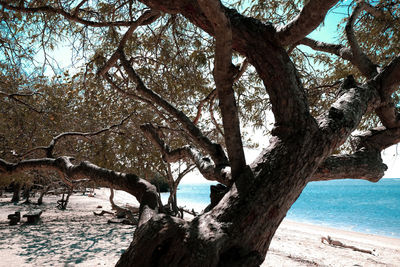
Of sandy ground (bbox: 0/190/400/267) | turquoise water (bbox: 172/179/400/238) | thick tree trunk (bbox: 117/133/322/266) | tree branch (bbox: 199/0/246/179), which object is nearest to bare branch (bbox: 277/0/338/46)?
tree branch (bbox: 199/0/246/179)

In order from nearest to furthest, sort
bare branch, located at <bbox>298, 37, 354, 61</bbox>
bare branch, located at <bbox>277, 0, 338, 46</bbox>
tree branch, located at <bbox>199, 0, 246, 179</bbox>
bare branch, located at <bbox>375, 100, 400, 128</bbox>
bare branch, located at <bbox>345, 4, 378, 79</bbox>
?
tree branch, located at <bbox>199, 0, 246, 179</bbox> < bare branch, located at <bbox>277, 0, 338, 46</bbox> < bare branch, located at <bbox>375, 100, 400, 128</bbox> < bare branch, located at <bbox>345, 4, 378, 79</bbox> < bare branch, located at <bbox>298, 37, 354, 61</bbox>

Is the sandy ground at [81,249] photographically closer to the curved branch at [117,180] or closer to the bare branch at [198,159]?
the curved branch at [117,180]

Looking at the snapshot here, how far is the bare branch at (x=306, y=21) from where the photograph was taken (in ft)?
5.85

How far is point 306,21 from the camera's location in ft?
6.20

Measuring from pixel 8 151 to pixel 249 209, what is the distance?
7790 millimetres

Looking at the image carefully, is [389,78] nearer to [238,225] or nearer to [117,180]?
[238,225]

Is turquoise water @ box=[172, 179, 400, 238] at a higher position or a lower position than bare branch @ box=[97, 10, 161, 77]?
lower

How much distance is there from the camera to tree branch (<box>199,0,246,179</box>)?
1.56 meters

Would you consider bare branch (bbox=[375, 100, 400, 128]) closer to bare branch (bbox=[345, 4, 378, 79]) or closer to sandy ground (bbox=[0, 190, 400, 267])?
bare branch (bbox=[345, 4, 378, 79])

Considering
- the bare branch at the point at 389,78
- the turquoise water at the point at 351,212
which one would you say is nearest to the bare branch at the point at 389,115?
the bare branch at the point at 389,78

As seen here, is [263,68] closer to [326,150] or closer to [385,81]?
[326,150]

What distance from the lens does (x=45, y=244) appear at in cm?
892

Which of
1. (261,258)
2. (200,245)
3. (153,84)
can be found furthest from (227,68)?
(153,84)

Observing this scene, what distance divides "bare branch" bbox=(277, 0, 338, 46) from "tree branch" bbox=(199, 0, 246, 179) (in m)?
0.56
